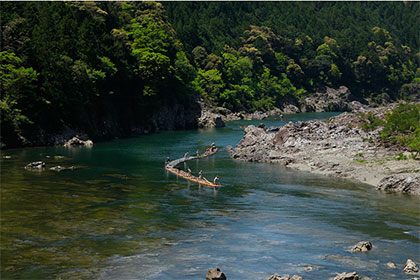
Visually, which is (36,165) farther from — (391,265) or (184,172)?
(391,265)

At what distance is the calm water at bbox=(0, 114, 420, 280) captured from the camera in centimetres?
3141

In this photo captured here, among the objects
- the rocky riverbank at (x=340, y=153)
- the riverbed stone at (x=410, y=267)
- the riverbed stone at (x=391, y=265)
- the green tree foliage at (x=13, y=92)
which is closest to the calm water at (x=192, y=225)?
the riverbed stone at (x=410, y=267)

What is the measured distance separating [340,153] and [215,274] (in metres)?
46.0

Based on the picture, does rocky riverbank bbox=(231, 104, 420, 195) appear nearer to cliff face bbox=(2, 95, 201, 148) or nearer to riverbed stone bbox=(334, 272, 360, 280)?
riverbed stone bbox=(334, 272, 360, 280)

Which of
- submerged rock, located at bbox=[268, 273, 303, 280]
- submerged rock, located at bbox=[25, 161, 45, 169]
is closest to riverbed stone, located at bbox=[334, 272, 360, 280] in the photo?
submerged rock, located at bbox=[268, 273, 303, 280]

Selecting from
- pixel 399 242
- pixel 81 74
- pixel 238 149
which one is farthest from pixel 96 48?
pixel 399 242

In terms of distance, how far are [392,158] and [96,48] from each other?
222 ft

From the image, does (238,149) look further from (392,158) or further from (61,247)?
(61,247)

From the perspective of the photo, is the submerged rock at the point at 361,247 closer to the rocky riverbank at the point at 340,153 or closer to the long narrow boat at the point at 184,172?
the rocky riverbank at the point at 340,153

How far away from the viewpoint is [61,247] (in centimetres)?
3475

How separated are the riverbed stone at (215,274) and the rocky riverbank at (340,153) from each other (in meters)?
30.9

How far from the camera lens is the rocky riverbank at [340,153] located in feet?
193

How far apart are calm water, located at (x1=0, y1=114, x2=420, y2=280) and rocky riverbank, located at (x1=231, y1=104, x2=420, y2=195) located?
2.90 metres

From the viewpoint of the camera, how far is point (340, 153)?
232 ft
